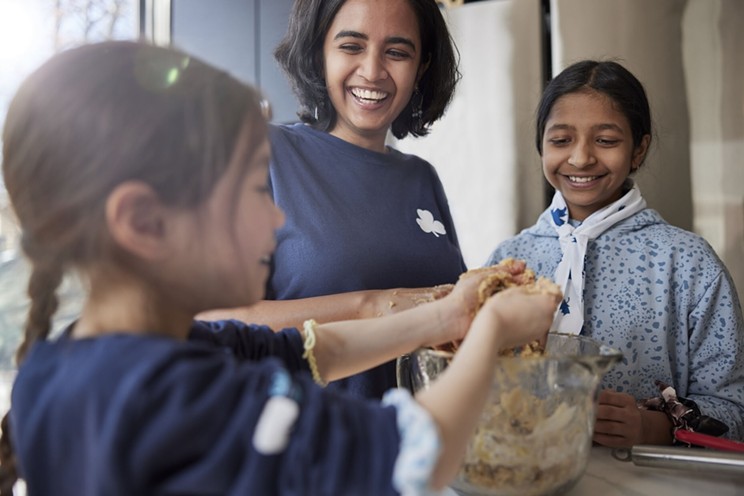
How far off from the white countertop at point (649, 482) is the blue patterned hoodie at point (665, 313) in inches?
11.7

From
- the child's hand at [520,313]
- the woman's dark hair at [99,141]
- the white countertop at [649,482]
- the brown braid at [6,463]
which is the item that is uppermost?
the woman's dark hair at [99,141]

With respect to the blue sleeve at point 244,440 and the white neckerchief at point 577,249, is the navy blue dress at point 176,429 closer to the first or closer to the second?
the blue sleeve at point 244,440

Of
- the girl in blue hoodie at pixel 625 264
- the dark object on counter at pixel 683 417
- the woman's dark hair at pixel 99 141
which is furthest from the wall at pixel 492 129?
the woman's dark hair at pixel 99 141

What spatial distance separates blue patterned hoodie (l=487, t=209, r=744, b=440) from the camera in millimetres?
1026

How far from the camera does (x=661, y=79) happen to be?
180 centimetres

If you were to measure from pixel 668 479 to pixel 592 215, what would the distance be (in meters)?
0.60

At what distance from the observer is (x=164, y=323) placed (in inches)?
19.5

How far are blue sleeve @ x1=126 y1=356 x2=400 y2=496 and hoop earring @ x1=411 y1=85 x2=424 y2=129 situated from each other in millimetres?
921

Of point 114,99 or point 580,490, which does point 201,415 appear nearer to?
point 114,99

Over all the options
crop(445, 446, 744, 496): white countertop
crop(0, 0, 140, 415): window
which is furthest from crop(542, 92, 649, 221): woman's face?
crop(0, 0, 140, 415): window

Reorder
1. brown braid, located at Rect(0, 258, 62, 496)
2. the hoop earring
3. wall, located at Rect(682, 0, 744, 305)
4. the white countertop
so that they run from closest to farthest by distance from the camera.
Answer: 1. brown braid, located at Rect(0, 258, 62, 496)
2. the white countertop
3. the hoop earring
4. wall, located at Rect(682, 0, 744, 305)

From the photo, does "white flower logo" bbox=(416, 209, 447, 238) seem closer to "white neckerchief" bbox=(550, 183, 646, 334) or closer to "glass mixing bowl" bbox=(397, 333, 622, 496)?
"white neckerchief" bbox=(550, 183, 646, 334)

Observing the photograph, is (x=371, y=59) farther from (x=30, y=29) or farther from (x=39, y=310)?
(x=30, y=29)

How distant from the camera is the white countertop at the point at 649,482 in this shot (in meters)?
0.66
